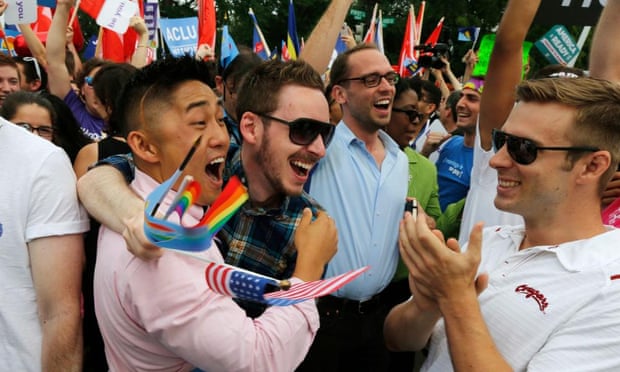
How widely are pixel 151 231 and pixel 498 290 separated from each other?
3.98 ft

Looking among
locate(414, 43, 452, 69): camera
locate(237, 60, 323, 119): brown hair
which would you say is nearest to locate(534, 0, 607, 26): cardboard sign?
locate(237, 60, 323, 119): brown hair

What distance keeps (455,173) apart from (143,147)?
3.14m

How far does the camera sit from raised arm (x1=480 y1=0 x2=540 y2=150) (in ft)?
7.88

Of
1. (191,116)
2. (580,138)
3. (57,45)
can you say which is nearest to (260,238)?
(191,116)

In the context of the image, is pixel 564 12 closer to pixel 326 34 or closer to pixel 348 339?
pixel 326 34

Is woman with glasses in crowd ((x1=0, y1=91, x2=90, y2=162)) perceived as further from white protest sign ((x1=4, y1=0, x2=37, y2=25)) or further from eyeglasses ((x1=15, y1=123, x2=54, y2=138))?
white protest sign ((x1=4, y1=0, x2=37, y2=25))

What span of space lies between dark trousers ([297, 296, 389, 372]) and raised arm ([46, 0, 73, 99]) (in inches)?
113

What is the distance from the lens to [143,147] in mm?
1646

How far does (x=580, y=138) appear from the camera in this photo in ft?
5.62

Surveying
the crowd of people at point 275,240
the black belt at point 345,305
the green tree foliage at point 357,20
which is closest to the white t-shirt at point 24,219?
the crowd of people at point 275,240

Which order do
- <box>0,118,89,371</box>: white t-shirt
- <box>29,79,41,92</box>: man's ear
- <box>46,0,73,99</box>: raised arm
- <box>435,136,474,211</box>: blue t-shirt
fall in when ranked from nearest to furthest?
<box>0,118,89,371</box>: white t-shirt < <box>46,0,73,99</box>: raised arm < <box>435,136,474,211</box>: blue t-shirt < <box>29,79,41,92</box>: man's ear

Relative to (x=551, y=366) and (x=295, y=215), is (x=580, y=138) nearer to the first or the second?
(x=551, y=366)

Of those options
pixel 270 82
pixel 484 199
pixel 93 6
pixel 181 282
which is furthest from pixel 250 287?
pixel 93 6

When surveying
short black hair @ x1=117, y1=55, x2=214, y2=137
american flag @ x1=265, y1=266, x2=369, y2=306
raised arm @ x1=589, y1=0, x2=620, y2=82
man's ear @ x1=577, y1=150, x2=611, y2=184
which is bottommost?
american flag @ x1=265, y1=266, x2=369, y2=306
